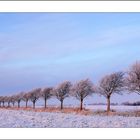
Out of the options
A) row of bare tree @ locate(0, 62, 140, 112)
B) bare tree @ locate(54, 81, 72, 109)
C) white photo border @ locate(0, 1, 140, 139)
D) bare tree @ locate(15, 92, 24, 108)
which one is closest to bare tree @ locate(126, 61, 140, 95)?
row of bare tree @ locate(0, 62, 140, 112)

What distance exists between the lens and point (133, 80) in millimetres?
9602

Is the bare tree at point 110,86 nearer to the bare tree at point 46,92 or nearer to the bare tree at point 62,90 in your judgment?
the bare tree at point 62,90

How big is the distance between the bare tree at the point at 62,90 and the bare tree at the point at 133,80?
0.99 m

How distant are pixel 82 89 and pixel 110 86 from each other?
475 mm

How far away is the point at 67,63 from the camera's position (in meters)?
9.32

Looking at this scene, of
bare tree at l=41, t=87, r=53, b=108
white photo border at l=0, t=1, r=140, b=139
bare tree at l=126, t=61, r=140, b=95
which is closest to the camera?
white photo border at l=0, t=1, r=140, b=139

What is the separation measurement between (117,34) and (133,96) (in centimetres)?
105

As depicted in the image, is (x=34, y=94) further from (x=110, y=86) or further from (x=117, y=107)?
(x=117, y=107)

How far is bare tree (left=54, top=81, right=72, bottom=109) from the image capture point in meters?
9.43

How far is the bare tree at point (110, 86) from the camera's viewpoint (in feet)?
31.1

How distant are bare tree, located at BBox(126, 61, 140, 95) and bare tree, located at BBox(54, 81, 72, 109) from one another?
0.99 meters

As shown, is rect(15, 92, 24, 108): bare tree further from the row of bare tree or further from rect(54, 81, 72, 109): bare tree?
rect(54, 81, 72, 109): bare tree
